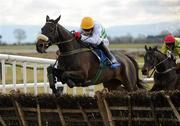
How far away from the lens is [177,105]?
581 cm

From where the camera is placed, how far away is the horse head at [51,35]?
912 cm

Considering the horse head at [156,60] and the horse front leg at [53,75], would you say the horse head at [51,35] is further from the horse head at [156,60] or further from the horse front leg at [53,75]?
the horse head at [156,60]

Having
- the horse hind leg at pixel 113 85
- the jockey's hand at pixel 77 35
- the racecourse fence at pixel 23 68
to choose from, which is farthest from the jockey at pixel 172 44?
the racecourse fence at pixel 23 68

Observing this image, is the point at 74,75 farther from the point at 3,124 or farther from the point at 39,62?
the point at 3,124

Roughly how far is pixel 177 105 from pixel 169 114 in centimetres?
14

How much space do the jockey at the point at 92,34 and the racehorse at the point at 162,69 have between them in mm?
1133

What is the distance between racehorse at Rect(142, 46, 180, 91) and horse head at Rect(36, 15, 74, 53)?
82.6 inches

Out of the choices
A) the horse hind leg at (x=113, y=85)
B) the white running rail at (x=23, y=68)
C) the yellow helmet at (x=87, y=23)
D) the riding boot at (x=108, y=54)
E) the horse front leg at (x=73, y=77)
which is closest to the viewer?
the white running rail at (x=23, y=68)

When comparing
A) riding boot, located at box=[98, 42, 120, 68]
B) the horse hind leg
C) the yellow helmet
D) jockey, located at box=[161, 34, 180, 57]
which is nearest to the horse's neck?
the yellow helmet

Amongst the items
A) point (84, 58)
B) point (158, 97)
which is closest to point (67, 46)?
point (84, 58)

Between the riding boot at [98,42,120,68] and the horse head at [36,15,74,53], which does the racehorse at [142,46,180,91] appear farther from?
the horse head at [36,15,74,53]

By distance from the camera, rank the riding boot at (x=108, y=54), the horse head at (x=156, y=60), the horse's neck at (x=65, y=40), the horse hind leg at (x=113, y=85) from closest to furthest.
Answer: the horse's neck at (x=65, y=40) → the riding boot at (x=108, y=54) → the horse hind leg at (x=113, y=85) → the horse head at (x=156, y=60)

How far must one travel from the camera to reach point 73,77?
9.45 metres

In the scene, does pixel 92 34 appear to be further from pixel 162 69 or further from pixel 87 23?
pixel 162 69
